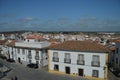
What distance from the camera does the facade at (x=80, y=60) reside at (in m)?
25.0

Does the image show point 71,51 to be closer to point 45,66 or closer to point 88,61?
point 88,61

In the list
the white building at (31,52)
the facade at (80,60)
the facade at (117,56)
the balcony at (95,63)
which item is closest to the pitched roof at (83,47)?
the facade at (80,60)

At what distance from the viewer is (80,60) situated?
26.5m

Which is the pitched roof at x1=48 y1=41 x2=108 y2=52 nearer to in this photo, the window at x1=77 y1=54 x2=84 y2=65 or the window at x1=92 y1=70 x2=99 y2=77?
the window at x1=77 y1=54 x2=84 y2=65

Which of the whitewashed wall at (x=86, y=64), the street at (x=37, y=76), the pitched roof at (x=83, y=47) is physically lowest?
the street at (x=37, y=76)

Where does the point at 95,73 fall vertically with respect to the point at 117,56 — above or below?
below

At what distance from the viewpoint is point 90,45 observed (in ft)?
88.7

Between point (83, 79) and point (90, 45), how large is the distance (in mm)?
5640

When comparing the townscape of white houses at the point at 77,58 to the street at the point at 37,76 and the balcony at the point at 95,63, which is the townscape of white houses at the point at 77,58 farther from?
the street at the point at 37,76

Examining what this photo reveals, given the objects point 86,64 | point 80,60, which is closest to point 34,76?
point 80,60

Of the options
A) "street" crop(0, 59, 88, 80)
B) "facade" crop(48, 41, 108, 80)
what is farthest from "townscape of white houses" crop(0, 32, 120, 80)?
"street" crop(0, 59, 88, 80)

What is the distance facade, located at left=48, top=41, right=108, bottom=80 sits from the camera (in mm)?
25000

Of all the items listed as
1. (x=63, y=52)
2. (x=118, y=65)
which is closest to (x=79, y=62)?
(x=63, y=52)

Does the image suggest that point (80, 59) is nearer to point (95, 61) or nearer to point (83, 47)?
point (83, 47)
